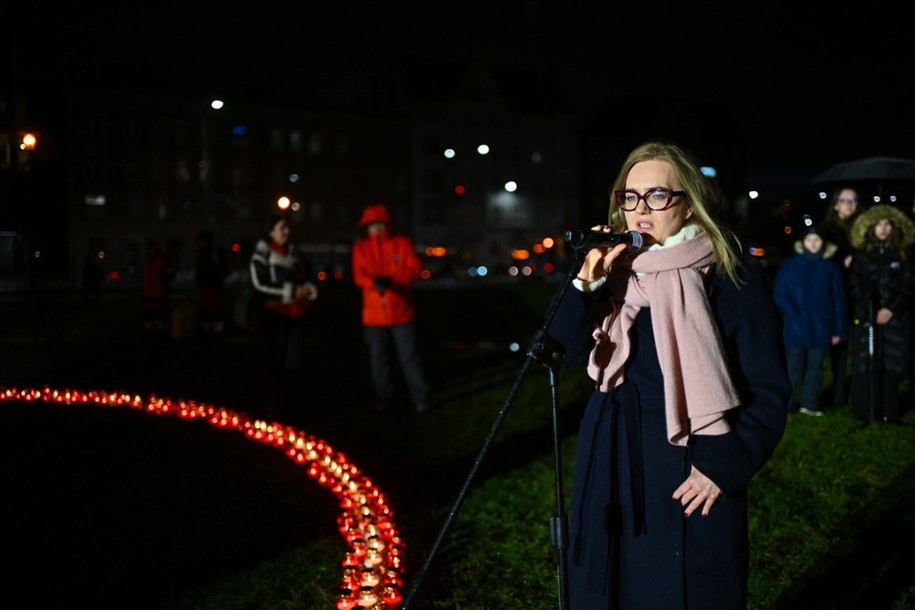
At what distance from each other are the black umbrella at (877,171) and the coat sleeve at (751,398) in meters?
5.99

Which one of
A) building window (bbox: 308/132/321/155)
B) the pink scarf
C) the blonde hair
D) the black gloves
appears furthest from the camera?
building window (bbox: 308/132/321/155)

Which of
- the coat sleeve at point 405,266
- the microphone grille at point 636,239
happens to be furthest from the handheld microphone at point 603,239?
the coat sleeve at point 405,266

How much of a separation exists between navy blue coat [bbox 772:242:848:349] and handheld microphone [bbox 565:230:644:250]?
238 inches

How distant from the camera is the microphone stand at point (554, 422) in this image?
2.47 m

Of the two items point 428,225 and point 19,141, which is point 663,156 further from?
point 428,225

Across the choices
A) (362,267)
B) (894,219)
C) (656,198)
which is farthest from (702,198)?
(362,267)

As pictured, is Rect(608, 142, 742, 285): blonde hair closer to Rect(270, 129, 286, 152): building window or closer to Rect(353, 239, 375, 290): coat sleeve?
Rect(353, 239, 375, 290): coat sleeve

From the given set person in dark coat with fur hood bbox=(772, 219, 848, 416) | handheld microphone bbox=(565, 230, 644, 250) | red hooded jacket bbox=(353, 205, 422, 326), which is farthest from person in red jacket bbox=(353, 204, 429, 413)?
handheld microphone bbox=(565, 230, 644, 250)

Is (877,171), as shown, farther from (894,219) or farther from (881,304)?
(881,304)

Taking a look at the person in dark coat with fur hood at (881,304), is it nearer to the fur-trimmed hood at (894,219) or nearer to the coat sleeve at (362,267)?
the fur-trimmed hood at (894,219)

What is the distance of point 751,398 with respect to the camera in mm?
2533

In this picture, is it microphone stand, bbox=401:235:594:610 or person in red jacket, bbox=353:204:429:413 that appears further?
person in red jacket, bbox=353:204:429:413

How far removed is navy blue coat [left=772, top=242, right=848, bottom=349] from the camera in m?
7.93

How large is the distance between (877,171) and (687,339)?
20.7ft
